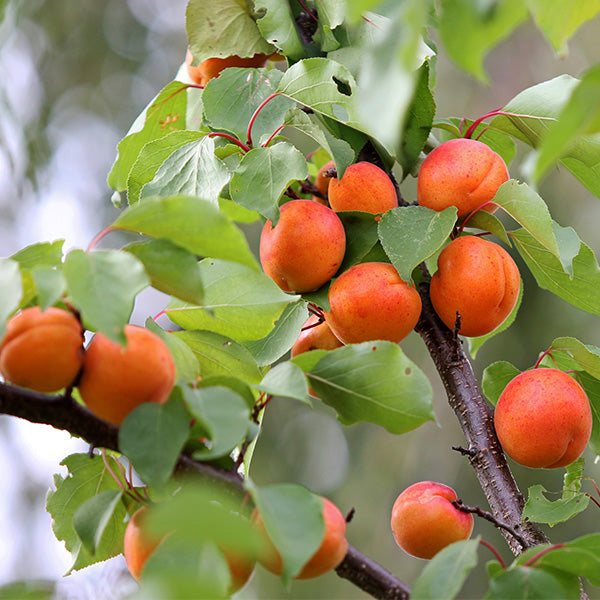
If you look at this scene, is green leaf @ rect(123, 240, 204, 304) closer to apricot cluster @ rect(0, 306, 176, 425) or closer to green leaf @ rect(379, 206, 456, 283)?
apricot cluster @ rect(0, 306, 176, 425)

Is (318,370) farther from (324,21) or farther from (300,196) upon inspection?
(324,21)

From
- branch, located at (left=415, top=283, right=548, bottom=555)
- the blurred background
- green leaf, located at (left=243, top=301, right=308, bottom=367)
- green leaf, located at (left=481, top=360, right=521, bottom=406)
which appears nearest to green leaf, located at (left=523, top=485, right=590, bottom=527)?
branch, located at (left=415, top=283, right=548, bottom=555)

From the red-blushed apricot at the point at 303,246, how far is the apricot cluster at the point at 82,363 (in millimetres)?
201

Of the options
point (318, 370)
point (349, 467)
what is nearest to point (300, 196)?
point (318, 370)

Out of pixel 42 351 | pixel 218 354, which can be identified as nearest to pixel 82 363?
pixel 42 351

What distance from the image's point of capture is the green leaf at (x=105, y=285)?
338 millimetres

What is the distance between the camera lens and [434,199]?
2.02 feet

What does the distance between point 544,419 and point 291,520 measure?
0.30 metres

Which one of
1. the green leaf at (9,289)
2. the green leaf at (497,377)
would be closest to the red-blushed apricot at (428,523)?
the green leaf at (497,377)

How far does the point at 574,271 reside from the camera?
646 mm

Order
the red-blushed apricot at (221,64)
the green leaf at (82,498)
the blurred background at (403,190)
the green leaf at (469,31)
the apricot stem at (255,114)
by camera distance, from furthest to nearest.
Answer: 1. the blurred background at (403,190)
2. the red-blushed apricot at (221,64)
3. the apricot stem at (255,114)
4. the green leaf at (82,498)
5. the green leaf at (469,31)

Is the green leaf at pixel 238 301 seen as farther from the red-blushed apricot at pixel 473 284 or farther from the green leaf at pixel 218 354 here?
the red-blushed apricot at pixel 473 284

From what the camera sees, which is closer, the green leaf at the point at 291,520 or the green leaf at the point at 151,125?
the green leaf at the point at 291,520

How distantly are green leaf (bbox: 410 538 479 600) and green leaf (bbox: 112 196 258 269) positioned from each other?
194 millimetres
